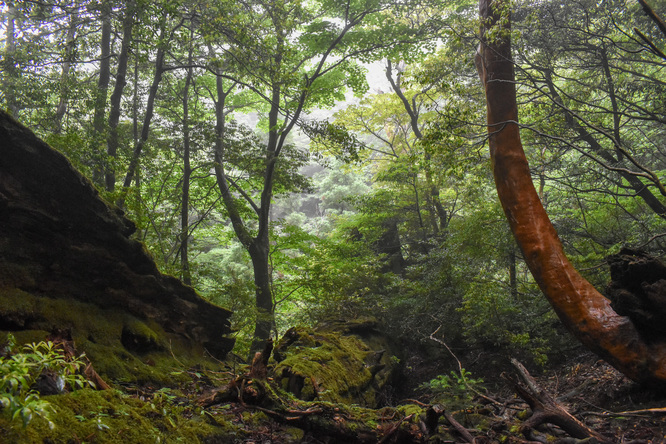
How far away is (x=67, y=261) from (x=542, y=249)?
603cm

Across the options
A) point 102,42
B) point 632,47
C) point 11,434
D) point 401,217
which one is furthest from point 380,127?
point 11,434

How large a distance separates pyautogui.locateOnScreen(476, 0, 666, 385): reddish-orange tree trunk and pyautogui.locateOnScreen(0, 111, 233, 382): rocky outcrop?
17.0 ft

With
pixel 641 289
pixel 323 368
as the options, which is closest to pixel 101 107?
pixel 323 368

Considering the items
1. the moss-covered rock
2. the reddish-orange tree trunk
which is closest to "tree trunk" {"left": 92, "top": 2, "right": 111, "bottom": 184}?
the moss-covered rock

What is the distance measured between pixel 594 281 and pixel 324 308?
6.28 m

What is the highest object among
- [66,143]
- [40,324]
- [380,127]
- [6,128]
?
[380,127]

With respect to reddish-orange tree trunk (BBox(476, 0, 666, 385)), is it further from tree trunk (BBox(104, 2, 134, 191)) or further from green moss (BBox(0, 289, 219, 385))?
tree trunk (BBox(104, 2, 134, 191))

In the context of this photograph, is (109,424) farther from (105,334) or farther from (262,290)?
(262,290)

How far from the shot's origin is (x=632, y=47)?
844 cm

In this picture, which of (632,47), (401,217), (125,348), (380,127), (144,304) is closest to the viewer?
(125,348)

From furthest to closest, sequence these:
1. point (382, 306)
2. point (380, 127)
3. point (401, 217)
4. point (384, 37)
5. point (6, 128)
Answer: point (380, 127), point (401, 217), point (384, 37), point (382, 306), point (6, 128)

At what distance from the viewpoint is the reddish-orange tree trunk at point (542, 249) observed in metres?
3.99

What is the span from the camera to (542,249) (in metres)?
4.93

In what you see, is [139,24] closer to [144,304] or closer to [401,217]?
[144,304]
